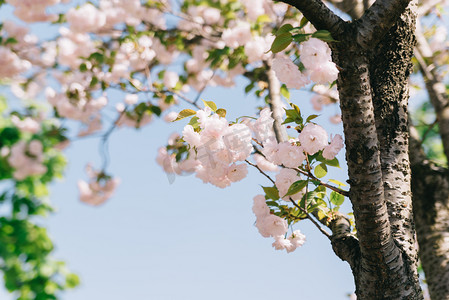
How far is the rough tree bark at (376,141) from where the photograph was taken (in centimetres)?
86

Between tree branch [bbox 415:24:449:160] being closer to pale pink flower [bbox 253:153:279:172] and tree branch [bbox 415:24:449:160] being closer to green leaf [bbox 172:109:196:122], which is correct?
pale pink flower [bbox 253:153:279:172]

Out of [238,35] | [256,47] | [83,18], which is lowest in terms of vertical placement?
[256,47]

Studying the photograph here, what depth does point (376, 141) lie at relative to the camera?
88 centimetres

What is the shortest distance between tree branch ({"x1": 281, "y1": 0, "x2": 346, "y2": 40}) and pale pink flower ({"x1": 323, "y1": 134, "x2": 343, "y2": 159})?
0.25m

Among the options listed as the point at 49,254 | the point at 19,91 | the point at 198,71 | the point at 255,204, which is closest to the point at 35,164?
the point at 19,91

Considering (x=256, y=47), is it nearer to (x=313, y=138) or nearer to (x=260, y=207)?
(x=260, y=207)

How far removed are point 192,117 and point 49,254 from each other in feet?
32.2

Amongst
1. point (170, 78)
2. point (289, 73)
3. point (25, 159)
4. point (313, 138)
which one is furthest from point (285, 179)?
point (25, 159)

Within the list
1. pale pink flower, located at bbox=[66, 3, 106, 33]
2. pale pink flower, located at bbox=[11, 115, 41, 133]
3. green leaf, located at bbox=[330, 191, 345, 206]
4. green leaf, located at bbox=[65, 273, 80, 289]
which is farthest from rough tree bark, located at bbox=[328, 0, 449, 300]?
green leaf, located at bbox=[65, 273, 80, 289]

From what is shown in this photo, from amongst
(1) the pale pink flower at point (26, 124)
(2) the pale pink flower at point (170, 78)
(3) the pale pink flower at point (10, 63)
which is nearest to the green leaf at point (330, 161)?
(2) the pale pink flower at point (170, 78)

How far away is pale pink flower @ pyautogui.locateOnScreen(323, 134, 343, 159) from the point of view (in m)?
0.96

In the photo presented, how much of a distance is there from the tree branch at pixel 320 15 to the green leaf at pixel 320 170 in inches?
13.6

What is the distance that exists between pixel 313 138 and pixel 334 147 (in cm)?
6

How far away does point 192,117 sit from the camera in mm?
1057
